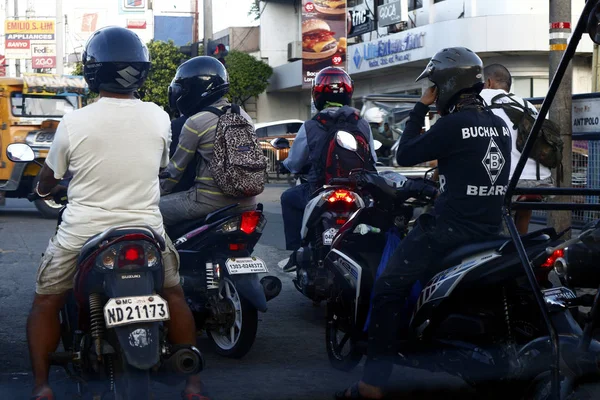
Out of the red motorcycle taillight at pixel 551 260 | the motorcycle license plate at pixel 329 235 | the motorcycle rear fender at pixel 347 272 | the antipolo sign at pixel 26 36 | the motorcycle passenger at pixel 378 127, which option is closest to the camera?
the red motorcycle taillight at pixel 551 260

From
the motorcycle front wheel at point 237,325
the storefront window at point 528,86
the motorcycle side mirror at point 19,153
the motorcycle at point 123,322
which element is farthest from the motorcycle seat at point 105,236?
the storefront window at point 528,86

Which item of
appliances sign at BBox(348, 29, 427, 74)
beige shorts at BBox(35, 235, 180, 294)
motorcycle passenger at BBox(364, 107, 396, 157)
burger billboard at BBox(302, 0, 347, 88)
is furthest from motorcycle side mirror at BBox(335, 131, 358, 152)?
appliances sign at BBox(348, 29, 427, 74)

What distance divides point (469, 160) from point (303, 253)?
259 centimetres

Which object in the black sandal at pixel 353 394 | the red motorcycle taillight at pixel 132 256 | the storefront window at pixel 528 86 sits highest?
the storefront window at pixel 528 86

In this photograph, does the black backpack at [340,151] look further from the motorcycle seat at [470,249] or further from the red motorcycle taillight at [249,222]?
the motorcycle seat at [470,249]

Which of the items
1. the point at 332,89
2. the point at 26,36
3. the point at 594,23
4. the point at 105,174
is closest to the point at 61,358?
the point at 105,174

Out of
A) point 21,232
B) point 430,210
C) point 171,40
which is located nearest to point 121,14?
point 171,40

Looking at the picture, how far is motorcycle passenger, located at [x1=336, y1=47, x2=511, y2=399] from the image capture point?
4496mm

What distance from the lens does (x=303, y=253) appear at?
22.7ft

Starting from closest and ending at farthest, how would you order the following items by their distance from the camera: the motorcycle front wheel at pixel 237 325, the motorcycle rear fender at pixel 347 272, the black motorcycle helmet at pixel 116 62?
the black motorcycle helmet at pixel 116 62 < the motorcycle rear fender at pixel 347 272 < the motorcycle front wheel at pixel 237 325

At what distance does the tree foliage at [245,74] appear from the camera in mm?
41656

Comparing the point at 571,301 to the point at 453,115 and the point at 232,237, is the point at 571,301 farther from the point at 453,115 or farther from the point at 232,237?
the point at 232,237

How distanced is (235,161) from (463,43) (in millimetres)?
21089

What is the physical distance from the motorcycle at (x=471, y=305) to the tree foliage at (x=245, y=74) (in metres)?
36.6
